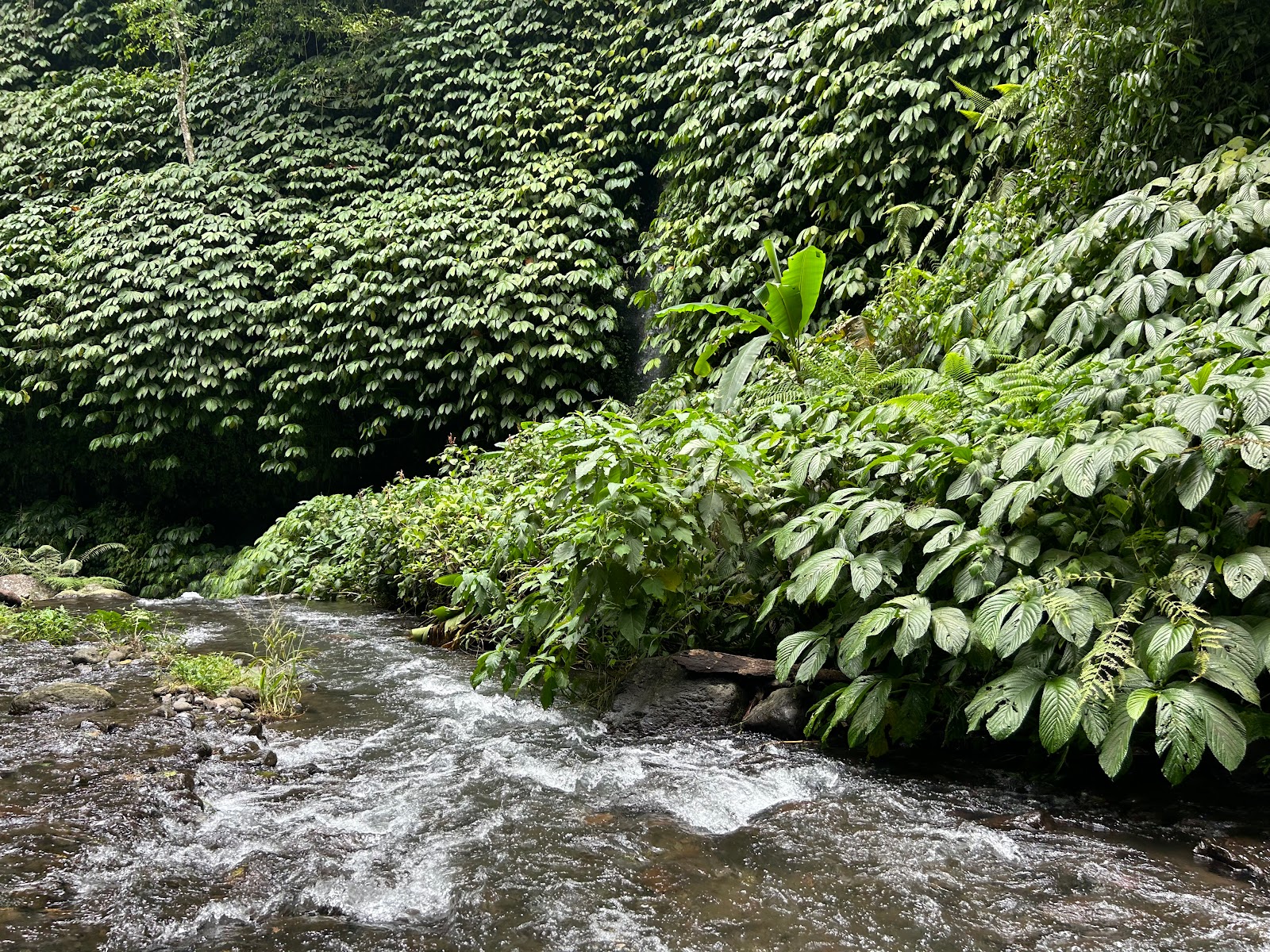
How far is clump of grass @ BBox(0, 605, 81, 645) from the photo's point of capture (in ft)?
18.0

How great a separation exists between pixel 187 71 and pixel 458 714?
1528 centimetres

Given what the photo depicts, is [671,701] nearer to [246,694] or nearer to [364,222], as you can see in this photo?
[246,694]

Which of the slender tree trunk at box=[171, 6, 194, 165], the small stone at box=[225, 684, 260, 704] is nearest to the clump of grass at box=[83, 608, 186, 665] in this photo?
the small stone at box=[225, 684, 260, 704]

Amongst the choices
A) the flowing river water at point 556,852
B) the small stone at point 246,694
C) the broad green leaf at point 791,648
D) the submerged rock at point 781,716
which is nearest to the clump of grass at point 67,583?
the small stone at point 246,694

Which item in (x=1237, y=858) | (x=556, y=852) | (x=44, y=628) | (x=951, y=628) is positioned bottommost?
(x=44, y=628)

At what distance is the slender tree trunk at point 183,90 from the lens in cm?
1393

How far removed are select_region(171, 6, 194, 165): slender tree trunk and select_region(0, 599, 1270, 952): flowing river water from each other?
43.5 feet

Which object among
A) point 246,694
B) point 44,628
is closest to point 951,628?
point 246,694

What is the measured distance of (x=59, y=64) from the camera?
1559 cm

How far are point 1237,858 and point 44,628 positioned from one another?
21.3 ft

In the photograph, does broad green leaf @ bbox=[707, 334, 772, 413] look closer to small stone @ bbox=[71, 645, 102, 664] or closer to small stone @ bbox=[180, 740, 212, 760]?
small stone @ bbox=[180, 740, 212, 760]

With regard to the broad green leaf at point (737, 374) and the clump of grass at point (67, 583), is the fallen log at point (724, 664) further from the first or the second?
the clump of grass at point (67, 583)

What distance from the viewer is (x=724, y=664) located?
147 inches

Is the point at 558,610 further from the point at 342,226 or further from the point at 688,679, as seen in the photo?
the point at 342,226
